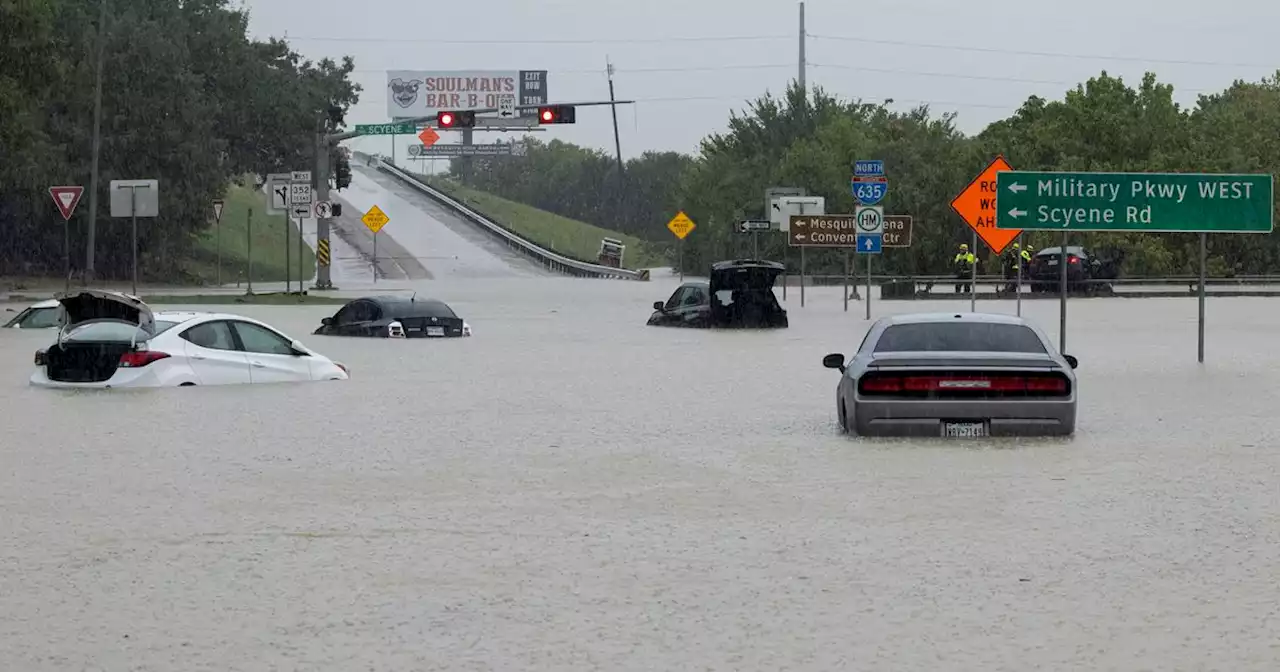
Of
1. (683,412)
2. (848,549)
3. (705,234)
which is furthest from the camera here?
(705,234)

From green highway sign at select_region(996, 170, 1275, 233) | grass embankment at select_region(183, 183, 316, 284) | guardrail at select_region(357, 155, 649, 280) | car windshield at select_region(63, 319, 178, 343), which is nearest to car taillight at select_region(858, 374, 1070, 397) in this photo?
car windshield at select_region(63, 319, 178, 343)

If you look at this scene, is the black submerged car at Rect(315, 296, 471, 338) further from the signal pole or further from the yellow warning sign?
the signal pole

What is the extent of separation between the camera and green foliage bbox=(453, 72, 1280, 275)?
81.7m

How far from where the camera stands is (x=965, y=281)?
61.3m

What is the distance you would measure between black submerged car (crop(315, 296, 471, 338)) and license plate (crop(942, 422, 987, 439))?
22254mm

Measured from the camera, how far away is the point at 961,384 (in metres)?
18.4

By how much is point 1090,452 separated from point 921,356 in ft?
5.73

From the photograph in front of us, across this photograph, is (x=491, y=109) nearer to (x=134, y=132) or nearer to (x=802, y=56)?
(x=134, y=132)

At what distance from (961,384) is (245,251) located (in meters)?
83.4

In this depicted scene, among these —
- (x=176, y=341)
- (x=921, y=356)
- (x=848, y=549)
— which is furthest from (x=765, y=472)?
(x=176, y=341)

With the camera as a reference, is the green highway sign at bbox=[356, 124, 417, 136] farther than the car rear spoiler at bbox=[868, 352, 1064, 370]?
Yes

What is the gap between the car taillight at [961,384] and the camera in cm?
1842

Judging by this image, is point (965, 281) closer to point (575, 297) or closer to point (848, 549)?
point (575, 297)

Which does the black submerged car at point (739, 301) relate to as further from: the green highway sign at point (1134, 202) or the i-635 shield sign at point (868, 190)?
the green highway sign at point (1134, 202)
